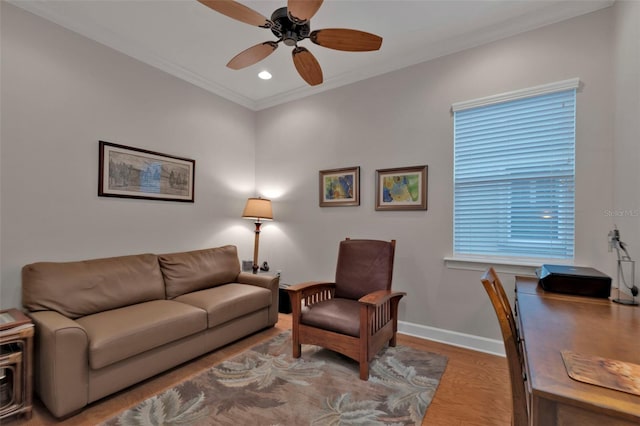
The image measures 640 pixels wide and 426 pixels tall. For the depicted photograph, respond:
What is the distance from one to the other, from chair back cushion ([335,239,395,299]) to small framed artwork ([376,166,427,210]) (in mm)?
510

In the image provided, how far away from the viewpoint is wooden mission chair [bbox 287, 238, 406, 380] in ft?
7.39

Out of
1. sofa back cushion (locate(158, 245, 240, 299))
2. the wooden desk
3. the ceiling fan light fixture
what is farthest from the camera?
the ceiling fan light fixture

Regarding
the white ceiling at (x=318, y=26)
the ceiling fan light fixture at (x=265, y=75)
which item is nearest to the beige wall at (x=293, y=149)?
the white ceiling at (x=318, y=26)

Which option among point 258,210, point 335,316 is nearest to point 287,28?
point 335,316

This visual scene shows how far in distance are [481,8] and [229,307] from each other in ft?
11.2

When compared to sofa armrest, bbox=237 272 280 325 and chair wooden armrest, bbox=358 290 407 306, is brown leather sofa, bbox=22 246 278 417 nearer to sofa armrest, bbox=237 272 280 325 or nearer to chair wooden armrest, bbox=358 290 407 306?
sofa armrest, bbox=237 272 280 325

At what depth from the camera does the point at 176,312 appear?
A: 7.81ft

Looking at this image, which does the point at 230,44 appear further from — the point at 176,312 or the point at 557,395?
the point at 557,395

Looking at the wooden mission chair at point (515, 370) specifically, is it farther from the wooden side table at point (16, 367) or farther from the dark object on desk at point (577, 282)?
the wooden side table at point (16, 367)

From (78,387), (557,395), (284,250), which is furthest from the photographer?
(284,250)

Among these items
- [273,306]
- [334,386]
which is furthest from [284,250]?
[334,386]

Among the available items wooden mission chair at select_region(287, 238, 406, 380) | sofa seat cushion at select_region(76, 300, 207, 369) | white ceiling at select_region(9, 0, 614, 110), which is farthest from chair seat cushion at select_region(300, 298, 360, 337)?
white ceiling at select_region(9, 0, 614, 110)

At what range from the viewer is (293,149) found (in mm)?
3971

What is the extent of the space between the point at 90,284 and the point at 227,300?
3.60 ft
